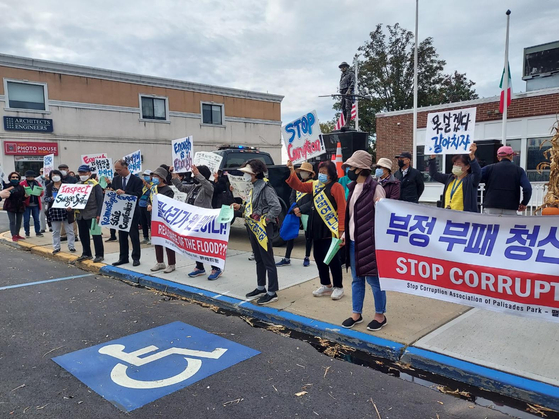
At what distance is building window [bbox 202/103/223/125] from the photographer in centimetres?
2953

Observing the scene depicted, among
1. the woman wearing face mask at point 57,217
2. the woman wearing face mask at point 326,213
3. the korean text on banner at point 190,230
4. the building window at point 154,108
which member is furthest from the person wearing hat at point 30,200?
the building window at point 154,108

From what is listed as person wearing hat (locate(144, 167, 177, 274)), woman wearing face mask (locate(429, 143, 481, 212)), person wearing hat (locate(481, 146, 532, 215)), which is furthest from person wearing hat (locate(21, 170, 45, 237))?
person wearing hat (locate(481, 146, 532, 215))

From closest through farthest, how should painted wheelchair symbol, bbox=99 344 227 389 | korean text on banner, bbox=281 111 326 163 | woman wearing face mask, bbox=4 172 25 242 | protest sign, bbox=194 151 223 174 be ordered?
painted wheelchair symbol, bbox=99 344 227 389
korean text on banner, bbox=281 111 326 163
protest sign, bbox=194 151 223 174
woman wearing face mask, bbox=4 172 25 242

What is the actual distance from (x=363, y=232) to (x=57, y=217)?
295 inches

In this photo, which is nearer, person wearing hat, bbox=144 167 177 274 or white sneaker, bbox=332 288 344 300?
white sneaker, bbox=332 288 344 300

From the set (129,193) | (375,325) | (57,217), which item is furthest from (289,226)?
(57,217)

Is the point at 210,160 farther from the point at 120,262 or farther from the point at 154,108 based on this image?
Answer: the point at 154,108

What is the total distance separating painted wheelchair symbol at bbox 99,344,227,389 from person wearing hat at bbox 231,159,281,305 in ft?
4.65

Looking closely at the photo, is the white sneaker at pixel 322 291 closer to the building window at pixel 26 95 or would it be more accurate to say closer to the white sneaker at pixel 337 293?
the white sneaker at pixel 337 293

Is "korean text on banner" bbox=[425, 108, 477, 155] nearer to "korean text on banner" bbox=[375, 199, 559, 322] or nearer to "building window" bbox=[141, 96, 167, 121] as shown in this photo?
"korean text on banner" bbox=[375, 199, 559, 322]

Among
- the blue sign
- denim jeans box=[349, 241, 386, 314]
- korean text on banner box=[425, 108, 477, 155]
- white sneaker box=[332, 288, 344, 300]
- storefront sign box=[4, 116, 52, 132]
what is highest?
storefront sign box=[4, 116, 52, 132]

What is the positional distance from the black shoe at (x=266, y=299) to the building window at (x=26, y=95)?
72.9ft

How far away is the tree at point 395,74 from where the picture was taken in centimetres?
2792

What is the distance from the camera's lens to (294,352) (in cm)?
424
